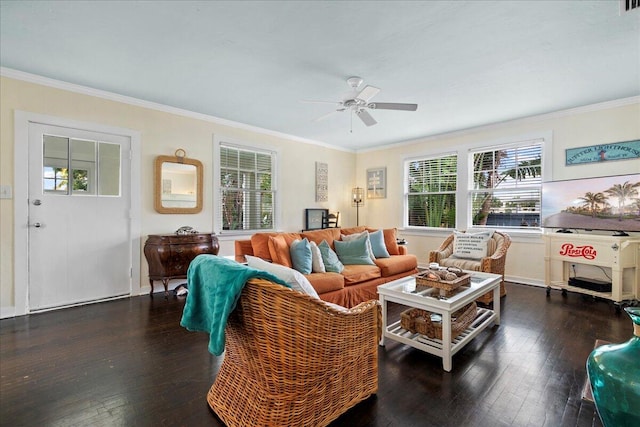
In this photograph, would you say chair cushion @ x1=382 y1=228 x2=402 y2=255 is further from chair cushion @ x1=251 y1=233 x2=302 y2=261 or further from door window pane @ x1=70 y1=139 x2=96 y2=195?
door window pane @ x1=70 y1=139 x2=96 y2=195

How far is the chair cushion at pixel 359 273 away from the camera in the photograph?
325 centimetres

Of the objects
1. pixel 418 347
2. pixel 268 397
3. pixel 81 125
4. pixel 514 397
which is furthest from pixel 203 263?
pixel 81 125

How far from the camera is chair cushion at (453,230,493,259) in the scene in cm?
393

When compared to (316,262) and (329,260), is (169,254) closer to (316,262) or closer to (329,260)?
(316,262)

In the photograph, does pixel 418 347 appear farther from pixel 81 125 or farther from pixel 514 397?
pixel 81 125

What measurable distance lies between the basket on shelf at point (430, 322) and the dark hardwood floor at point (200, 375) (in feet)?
0.55

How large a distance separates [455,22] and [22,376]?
399 cm

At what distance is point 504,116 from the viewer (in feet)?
14.3

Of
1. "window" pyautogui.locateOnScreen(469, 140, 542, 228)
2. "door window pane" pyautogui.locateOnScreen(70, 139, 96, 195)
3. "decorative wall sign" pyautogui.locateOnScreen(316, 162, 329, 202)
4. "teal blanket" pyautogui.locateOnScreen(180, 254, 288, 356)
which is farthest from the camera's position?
"decorative wall sign" pyautogui.locateOnScreen(316, 162, 329, 202)

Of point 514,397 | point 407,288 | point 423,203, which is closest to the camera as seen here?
point 514,397

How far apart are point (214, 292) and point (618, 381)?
53.8 inches

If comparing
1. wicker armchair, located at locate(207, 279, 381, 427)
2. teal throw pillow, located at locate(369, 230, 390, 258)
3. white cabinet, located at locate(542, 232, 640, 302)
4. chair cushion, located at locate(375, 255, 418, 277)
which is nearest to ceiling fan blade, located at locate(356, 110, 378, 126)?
teal throw pillow, located at locate(369, 230, 390, 258)

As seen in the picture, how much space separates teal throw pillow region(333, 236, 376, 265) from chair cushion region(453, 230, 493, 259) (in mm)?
1350

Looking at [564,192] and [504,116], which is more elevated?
[504,116]
